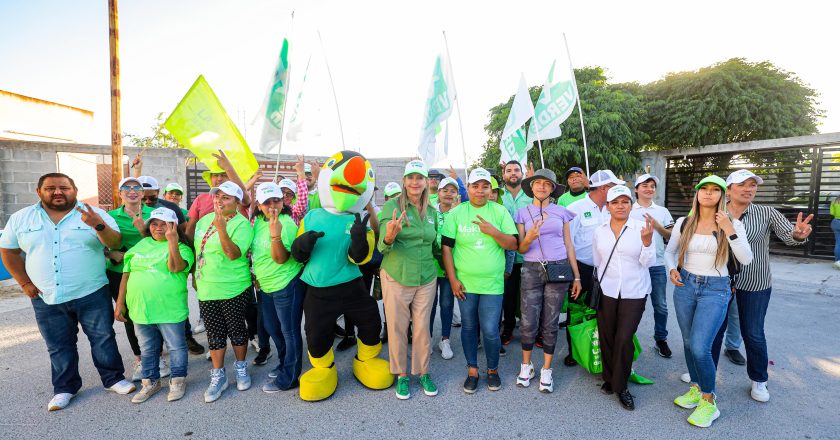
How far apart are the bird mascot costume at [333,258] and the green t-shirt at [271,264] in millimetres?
167

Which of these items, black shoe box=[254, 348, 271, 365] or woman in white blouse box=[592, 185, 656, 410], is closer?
woman in white blouse box=[592, 185, 656, 410]

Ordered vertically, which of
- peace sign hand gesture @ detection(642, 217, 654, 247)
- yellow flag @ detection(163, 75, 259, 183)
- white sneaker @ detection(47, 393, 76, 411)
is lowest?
white sneaker @ detection(47, 393, 76, 411)

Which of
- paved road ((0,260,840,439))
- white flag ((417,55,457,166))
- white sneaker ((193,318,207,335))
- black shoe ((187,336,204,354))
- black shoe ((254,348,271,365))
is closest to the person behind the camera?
paved road ((0,260,840,439))

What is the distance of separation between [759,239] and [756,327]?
0.66 meters

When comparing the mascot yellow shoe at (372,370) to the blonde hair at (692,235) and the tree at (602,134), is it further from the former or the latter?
the tree at (602,134)

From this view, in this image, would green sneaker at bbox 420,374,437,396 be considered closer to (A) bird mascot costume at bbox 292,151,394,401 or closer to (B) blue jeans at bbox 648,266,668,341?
(A) bird mascot costume at bbox 292,151,394,401

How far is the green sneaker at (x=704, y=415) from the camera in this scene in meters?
2.78

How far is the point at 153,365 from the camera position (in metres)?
3.30

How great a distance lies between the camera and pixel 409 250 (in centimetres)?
318

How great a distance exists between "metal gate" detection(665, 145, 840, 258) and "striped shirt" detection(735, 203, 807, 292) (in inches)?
318

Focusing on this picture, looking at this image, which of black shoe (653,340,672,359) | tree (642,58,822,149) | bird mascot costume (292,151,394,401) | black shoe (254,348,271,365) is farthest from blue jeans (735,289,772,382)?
tree (642,58,822,149)

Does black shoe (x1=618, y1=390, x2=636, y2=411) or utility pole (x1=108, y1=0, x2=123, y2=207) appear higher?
utility pole (x1=108, y1=0, x2=123, y2=207)

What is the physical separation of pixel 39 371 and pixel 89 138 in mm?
20032

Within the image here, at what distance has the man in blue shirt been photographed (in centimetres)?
307
